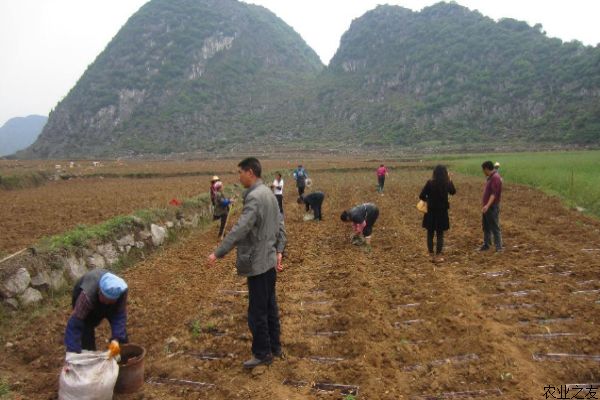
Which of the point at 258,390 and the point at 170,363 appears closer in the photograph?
Answer: the point at 258,390

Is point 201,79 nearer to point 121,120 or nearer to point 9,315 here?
point 121,120

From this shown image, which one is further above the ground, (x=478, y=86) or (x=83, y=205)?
(x=478, y=86)

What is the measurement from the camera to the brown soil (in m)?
4.40

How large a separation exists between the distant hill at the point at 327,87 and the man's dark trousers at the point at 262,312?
2511 inches

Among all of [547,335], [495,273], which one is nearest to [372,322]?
[547,335]

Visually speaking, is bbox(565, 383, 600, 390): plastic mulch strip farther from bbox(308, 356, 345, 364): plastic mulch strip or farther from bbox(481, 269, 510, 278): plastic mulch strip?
bbox(481, 269, 510, 278): plastic mulch strip

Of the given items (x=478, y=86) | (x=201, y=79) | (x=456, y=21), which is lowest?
(x=478, y=86)

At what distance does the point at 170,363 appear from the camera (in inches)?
197

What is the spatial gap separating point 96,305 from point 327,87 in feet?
426

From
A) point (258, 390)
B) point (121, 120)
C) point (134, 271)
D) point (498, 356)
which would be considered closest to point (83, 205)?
point (134, 271)

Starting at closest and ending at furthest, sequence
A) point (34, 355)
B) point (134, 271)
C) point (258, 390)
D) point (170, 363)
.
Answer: point (258, 390), point (170, 363), point (34, 355), point (134, 271)

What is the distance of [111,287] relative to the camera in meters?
3.96

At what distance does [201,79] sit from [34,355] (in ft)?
487

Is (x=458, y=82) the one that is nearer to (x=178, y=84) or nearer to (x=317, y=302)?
(x=178, y=84)
